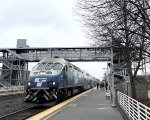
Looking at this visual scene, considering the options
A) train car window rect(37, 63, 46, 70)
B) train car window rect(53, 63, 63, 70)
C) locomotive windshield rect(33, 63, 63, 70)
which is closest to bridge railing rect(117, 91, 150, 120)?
train car window rect(53, 63, 63, 70)

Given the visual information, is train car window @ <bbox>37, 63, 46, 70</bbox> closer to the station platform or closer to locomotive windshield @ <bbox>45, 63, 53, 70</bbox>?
locomotive windshield @ <bbox>45, 63, 53, 70</bbox>

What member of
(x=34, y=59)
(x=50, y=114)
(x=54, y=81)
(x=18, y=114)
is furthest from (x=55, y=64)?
(x=34, y=59)

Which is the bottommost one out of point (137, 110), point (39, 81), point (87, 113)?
point (87, 113)

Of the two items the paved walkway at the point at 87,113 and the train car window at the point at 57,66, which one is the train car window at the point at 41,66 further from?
the paved walkway at the point at 87,113

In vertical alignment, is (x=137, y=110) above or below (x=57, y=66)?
below

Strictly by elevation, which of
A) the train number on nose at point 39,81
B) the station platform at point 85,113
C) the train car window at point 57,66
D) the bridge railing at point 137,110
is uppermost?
the train car window at point 57,66

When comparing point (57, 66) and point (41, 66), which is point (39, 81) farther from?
point (57, 66)

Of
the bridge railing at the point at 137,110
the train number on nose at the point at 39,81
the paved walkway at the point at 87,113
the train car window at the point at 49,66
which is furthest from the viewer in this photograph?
the train car window at the point at 49,66

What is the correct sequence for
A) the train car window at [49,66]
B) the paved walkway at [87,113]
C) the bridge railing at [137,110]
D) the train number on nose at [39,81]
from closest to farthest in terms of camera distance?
the bridge railing at [137,110] < the paved walkway at [87,113] < the train number on nose at [39,81] < the train car window at [49,66]

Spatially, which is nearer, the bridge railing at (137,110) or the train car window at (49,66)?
the bridge railing at (137,110)

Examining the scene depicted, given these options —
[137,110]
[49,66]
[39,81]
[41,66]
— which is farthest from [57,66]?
[137,110]

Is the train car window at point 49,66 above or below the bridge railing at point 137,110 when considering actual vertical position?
above

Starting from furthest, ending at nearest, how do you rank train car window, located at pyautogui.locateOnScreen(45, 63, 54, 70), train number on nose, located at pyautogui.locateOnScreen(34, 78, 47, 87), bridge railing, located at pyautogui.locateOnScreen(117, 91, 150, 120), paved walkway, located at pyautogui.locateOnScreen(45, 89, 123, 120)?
train car window, located at pyautogui.locateOnScreen(45, 63, 54, 70) → train number on nose, located at pyautogui.locateOnScreen(34, 78, 47, 87) → paved walkway, located at pyautogui.locateOnScreen(45, 89, 123, 120) → bridge railing, located at pyautogui.locateOnScreen(117, 91, 150, 120)

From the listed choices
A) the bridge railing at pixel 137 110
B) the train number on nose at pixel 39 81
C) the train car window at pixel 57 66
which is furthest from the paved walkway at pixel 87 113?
the train car window at pixel 57 66
